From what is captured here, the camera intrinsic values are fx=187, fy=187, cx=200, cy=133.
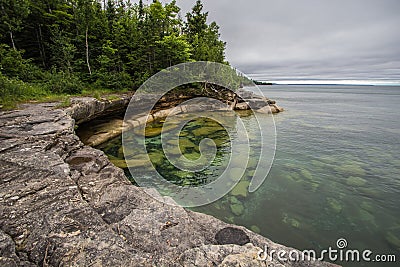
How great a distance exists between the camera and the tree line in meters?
14.6

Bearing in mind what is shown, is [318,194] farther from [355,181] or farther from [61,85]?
[61,85]

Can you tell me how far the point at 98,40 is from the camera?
23.3m

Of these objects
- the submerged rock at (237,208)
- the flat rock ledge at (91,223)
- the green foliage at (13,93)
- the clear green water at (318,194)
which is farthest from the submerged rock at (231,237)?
the green foliage at (13,93)

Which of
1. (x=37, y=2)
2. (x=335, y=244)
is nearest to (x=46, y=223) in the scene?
(x=335, y=244)

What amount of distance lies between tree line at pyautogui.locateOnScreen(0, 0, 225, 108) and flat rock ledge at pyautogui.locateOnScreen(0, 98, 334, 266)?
11.8 meters

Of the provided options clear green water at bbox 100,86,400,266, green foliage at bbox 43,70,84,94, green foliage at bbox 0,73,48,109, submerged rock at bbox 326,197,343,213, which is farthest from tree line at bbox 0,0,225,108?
submerged rock at bbox 326,197,343,213

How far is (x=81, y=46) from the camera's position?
21.4 meters

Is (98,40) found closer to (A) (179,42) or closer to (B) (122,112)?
(A) (179,42)

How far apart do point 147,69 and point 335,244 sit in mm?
23054

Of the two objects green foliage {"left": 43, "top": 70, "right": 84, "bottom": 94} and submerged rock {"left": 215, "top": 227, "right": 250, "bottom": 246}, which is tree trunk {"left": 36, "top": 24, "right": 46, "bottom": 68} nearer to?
green foliage {"left": 43, "top": 70, "right": 84, "bottom": 94}

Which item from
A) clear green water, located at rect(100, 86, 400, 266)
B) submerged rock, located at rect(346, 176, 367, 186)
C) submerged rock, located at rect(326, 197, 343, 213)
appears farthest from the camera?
submerged rock, located at rect(346, 176, 367, 186)

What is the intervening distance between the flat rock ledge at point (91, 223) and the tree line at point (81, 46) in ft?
38.7

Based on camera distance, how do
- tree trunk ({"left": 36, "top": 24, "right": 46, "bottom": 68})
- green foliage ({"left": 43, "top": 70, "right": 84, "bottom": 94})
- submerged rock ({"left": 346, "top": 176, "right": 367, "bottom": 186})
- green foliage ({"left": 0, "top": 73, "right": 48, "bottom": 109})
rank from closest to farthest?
submerged rock ({"left": 346, "top": 176, "right": 367, "bottom": 186})
green foliage ({"left": 0, "top": 73, "right": 48, "bottom": 109})
green foliage ({"left": 43, "top": 70, "right": 84, "bottom": 94})
tree trunk ({"left": 36, "top": 24, "right": 46, "bottom": 68})

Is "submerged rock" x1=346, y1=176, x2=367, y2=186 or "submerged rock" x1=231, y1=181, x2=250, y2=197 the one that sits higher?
"submerged rock" x1=231, y1=181, x2=250, y2=197
